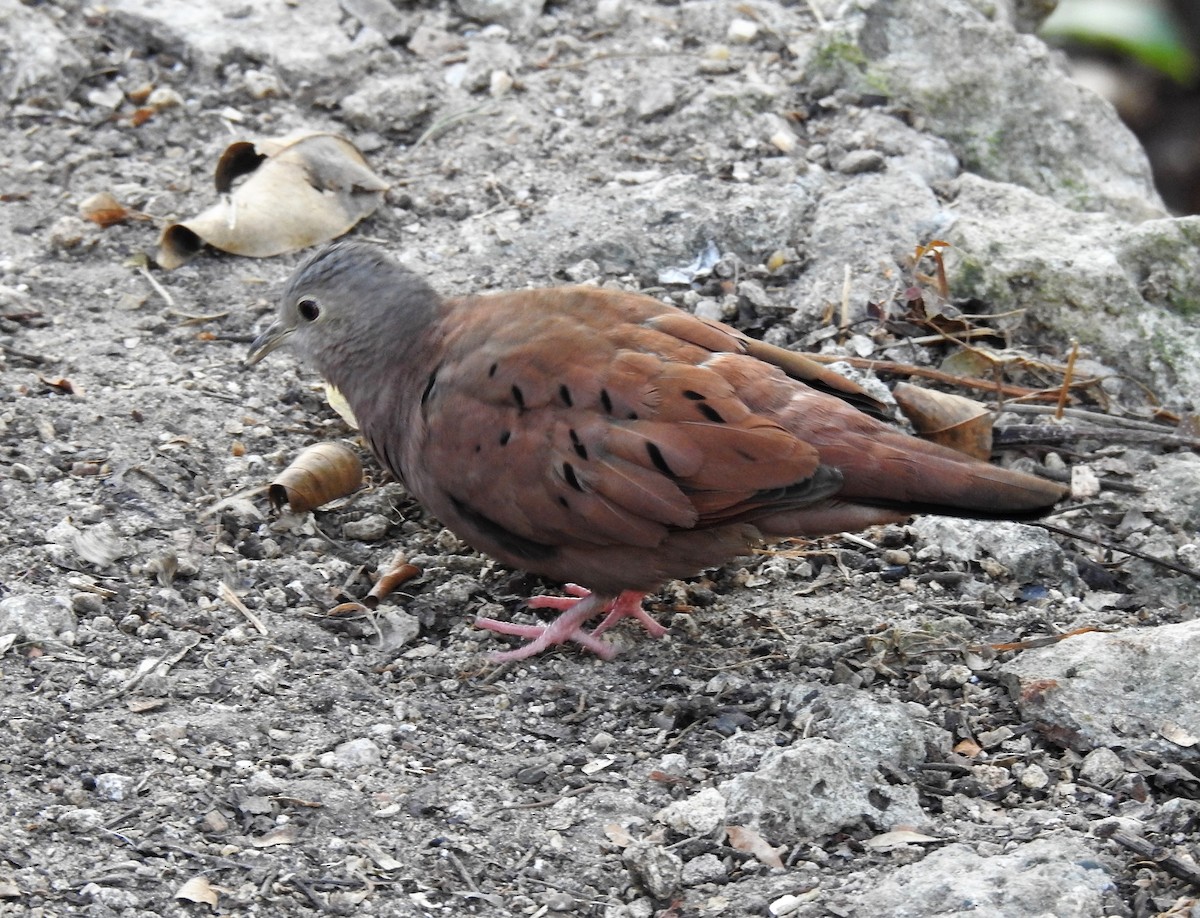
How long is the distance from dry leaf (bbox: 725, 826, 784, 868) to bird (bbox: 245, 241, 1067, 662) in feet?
2.83

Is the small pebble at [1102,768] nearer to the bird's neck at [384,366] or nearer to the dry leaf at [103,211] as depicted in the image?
the bird's neck at [384,366]

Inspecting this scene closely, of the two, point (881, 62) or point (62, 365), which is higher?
point (881, 62)

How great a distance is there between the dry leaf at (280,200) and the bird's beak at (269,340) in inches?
32.4

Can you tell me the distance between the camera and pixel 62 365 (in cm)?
516

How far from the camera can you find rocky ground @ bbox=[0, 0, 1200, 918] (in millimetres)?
3461

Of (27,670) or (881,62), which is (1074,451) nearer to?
(881,62)

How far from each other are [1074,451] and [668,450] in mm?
1742

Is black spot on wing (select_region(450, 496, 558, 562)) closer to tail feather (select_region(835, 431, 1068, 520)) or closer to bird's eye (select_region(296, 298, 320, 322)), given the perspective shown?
tail feather (select_region(835, 431, 1068, 520))

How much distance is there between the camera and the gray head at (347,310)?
479 cm

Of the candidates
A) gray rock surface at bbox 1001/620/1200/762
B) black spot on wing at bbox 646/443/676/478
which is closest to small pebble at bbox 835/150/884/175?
black spot on wing at bbox 646/443/676/478

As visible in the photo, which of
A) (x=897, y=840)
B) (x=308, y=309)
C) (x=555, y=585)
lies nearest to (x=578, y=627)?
(x=555, y=585)

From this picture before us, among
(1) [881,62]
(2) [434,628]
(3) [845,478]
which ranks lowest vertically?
(2) [434,628]

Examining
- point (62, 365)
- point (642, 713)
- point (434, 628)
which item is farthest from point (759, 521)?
point (62, 365)

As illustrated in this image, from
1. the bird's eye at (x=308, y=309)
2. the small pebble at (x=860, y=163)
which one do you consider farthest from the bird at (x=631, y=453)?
the small pebble at (x=860, y=163)
